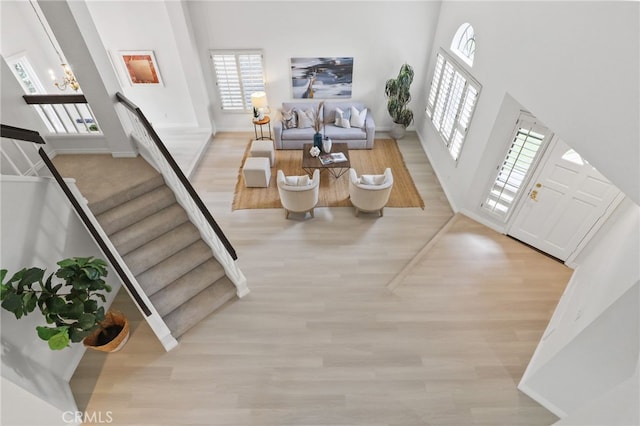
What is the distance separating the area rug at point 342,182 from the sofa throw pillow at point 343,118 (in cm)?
64

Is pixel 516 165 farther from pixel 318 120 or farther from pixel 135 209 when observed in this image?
pixel 135 209

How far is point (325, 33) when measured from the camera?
23.4 ft

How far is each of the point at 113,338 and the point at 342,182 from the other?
4.63m

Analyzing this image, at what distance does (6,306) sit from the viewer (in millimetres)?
2697

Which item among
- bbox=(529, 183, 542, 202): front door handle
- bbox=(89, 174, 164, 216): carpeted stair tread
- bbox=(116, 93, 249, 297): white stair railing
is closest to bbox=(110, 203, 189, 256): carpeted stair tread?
bbox=(116, 93, 249, 297): white stair railing

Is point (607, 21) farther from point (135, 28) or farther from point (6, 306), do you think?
point (135, 28)

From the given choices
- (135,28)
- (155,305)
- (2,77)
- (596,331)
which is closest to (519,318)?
(596,331)

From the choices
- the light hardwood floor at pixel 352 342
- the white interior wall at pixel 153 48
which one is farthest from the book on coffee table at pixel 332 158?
the white interior wall at pixel 153 48

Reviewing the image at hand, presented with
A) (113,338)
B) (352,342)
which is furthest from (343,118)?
(113,338)

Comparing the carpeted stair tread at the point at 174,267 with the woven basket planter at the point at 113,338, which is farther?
the carpeted stair tread at the point at 174,267

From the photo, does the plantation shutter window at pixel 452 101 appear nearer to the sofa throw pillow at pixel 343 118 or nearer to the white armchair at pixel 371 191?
the white armchair at pixel 371 191

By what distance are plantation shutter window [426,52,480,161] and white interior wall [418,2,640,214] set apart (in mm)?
261

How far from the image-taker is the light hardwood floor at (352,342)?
349cm

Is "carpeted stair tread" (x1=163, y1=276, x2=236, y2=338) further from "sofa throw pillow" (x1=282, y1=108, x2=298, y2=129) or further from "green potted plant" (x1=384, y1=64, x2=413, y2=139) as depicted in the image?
"green potted plant" (x1=384, y1=64, x2=413, y2=139)
